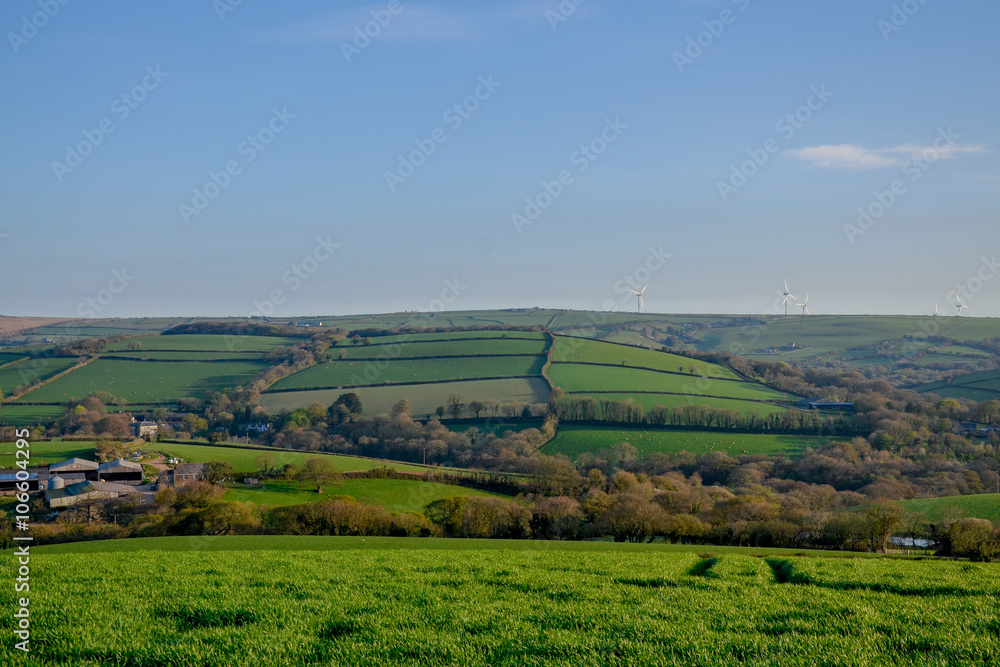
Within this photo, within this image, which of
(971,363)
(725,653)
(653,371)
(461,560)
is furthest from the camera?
(971,363)

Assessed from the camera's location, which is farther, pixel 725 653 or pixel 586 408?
pixel 586 408

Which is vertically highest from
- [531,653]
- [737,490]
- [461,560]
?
[531,653]

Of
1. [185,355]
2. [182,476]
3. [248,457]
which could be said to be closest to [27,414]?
[185,355]

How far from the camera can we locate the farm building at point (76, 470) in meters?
65.5

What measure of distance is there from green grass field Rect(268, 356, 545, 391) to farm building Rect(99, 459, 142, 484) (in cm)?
5188

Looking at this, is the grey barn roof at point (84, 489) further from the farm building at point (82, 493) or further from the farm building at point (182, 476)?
the farm building at point (182, 476)

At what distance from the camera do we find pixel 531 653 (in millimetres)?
11961

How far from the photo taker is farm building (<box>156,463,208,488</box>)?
63750 millimetres

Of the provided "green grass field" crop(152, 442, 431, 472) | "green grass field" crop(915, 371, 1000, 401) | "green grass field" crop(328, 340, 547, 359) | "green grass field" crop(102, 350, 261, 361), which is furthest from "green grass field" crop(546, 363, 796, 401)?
"green grass field" crop(102, 350, 261, 361)

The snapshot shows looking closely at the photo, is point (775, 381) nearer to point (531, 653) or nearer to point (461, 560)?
point (461, 560)

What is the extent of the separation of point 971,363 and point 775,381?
73763mm

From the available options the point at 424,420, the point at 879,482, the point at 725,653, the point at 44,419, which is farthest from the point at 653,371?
the point at 725,653

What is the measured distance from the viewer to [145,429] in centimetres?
9162

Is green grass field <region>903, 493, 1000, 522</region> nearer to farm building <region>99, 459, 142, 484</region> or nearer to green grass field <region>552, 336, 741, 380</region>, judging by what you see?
farm building <region>99, 459, 142, 484</region>
